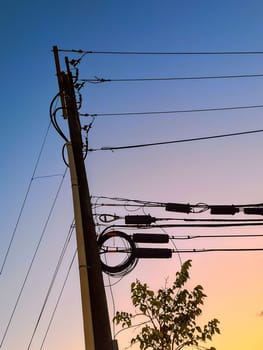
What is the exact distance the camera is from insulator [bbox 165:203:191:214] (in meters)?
13.2

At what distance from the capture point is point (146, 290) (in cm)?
1162

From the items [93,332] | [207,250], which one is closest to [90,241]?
[93,332]

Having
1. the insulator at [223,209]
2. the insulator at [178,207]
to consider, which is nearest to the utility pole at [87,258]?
the insulator at [178,207]

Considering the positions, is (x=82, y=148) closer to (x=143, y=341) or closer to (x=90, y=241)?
(x=90, y=241)

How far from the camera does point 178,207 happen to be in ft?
43.3

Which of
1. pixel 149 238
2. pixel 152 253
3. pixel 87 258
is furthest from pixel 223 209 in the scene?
pixel 87 258

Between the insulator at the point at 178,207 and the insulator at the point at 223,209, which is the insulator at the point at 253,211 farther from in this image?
the insulator at the point at 178,207

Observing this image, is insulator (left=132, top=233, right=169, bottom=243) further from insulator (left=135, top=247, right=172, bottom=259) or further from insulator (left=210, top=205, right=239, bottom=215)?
insulator (left=210, top=205, right=239, bottom=215)

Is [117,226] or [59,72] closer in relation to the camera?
[59,72]

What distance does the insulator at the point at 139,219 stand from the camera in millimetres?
12922

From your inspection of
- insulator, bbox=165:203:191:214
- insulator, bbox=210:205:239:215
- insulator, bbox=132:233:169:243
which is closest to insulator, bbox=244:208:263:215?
insulator, bbox=210:205:239:215

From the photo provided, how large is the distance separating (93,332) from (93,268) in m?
1.21

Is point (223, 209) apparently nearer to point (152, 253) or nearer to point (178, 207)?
point (178, 207)

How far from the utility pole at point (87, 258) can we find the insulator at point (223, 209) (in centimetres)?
529
